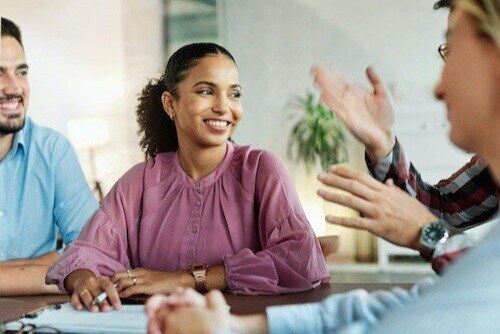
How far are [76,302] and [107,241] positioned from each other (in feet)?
1.19

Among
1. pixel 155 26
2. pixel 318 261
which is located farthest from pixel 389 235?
pixel 155 26

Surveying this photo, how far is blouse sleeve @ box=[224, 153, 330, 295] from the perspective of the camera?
1621 millimetres

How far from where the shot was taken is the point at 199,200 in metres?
1.87

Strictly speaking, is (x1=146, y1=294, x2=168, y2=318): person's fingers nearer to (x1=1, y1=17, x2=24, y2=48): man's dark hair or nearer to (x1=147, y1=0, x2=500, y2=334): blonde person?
(x1=147, y1=0, x2=500, y2=334): blonde person

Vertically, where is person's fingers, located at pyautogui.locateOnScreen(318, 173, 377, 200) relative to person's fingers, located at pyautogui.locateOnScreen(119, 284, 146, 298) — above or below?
above

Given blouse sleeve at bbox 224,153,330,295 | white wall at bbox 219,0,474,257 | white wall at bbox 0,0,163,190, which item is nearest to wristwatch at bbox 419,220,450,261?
blouse sleeve at bbox 224,153,330,295

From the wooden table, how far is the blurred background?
4155 millimetres

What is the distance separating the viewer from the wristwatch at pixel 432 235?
3.58 feet

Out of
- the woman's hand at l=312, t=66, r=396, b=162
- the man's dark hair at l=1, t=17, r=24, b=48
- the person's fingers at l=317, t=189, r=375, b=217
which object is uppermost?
the man's dark hair at l=1, t=17, r=24, b=48

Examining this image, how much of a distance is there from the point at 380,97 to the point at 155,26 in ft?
18.7

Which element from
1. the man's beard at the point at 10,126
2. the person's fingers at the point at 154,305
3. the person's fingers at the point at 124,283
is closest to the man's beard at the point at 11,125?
the man's beard at the point at 10,126

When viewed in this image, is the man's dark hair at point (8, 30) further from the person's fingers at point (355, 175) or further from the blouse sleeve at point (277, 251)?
the person's fingers at point (355, 175)

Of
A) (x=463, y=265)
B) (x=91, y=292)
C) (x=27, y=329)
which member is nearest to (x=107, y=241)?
(x=91, y=292)

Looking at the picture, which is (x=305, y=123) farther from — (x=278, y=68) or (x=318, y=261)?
(x=318, y=261)
